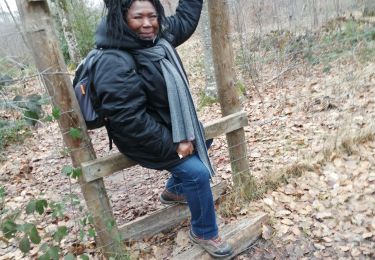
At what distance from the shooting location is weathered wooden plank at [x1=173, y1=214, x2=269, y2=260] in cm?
284

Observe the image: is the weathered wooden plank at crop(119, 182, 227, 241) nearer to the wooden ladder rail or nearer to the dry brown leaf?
the wooden ladder rail

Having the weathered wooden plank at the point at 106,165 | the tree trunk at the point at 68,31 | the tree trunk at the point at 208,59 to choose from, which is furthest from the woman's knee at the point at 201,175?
the tree trunk at the point at 68,31

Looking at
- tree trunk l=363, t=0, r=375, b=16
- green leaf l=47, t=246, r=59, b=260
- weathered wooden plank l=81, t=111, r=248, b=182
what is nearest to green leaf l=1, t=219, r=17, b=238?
green leaf l=47, t=246, r=59, b=260

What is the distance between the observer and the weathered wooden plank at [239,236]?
2.84 metres

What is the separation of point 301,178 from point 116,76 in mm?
2500

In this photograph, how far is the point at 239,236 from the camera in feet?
9.80

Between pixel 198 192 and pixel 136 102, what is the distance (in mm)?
890

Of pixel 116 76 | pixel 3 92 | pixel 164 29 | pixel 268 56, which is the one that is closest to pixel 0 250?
pixel 3 92

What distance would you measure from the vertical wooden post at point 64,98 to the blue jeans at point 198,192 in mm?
644

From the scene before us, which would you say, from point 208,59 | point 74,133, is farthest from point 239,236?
point 208,59

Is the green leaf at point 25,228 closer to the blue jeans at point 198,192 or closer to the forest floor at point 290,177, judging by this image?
the forest floor at point 290,177

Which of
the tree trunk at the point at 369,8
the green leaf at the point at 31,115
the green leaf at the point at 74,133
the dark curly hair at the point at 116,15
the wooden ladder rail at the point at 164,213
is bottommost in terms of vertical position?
the wooden ladder rail at the point at 164,213

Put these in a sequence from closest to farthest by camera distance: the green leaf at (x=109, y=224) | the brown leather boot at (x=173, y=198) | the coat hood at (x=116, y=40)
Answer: the coat hood at (x=116, y=40) < the green leaf at (x=109, y=224) < the brown leather boot at (x=173, y=198)

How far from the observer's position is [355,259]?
283 centimetres
